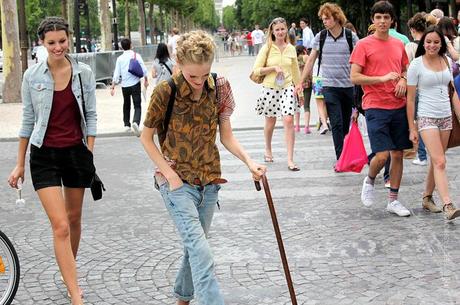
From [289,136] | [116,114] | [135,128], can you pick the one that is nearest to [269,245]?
[289,136]

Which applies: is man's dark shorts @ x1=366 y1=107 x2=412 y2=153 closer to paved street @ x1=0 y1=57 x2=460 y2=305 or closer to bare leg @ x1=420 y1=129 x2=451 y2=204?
bare leg @ x1=420 y1=129 x2=451 y2=204

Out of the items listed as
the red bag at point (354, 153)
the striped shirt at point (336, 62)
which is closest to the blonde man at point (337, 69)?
the striped shirt at point (336, 62)

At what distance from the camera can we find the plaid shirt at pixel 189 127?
13.2 ft

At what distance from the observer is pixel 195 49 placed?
3807 millimetres

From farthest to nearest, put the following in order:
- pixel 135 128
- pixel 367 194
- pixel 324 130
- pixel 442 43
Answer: pixel 135 128, pixel 324 130, pixel 367 194, pixel 442 43

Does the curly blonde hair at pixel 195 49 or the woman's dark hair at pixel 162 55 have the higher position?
the curly blonde hair at pixel 195 49

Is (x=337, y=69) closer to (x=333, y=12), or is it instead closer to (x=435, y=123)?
(x=333, y=12)

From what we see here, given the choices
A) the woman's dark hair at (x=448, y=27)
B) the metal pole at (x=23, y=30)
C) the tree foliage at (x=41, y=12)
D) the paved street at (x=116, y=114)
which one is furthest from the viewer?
the tree foliage at (x=41, y=12)

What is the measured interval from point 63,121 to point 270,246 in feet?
7.04

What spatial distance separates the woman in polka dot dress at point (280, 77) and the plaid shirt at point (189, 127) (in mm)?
5445

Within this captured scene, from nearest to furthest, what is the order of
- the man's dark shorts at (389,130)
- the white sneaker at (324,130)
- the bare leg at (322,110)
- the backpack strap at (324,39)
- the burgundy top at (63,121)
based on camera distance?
1. the burgundy top at (63,121)
2. the man's dark shorts at (389,130)
3. the backpack strap at (324,39)
4. the bare leg at (322,110)
5. the white sneaker at (324,130)

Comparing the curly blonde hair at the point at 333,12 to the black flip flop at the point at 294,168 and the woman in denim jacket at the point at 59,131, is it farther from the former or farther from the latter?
the woman in denim jacket at the point at 59,131

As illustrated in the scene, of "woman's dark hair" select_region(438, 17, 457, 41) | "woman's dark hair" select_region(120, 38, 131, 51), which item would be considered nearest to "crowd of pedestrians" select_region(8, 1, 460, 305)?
"woman's dark hair" select_region(438, 17, 457, 41)

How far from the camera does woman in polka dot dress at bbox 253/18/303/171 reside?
963cm
